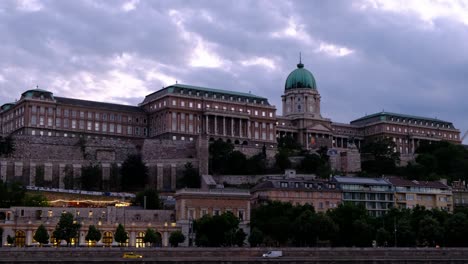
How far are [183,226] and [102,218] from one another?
1072cm

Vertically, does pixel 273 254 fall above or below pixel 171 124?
below

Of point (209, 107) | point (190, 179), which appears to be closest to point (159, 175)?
point (190, 179)

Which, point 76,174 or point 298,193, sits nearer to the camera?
point 298,193

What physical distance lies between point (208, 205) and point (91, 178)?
33083 millimetres

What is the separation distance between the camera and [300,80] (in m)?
194

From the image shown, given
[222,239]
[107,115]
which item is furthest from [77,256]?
[107,115]

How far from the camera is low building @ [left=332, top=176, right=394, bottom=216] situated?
121 metres

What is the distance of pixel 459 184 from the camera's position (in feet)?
457

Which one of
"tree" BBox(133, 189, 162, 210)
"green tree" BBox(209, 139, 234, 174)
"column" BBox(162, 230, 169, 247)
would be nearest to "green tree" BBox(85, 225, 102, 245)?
"column" BBox(162, 230, 169, 247)

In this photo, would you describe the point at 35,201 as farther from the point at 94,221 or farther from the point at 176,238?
the point at 176,238

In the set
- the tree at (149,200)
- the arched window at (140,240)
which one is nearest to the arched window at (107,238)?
the arched window at (140,240)

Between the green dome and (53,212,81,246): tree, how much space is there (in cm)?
10790

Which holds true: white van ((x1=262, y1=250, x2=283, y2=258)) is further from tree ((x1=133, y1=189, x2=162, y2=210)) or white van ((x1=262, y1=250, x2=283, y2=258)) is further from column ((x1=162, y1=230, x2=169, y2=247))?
tree ((x1=133, y1=189, x2=162, y2=210))

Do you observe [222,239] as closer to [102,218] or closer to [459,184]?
[102,218]
